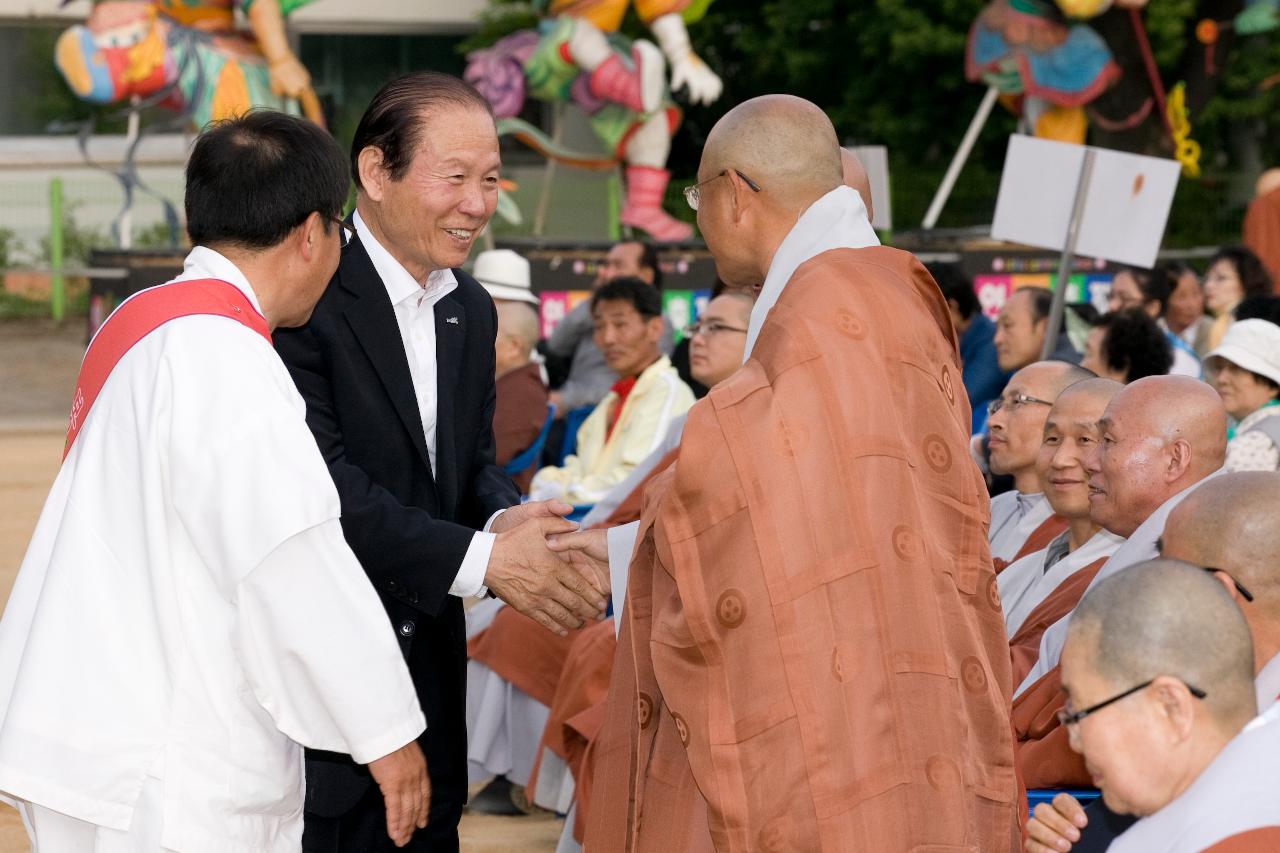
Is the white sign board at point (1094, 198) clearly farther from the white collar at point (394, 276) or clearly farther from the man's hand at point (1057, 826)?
the man's hand at point (1057, 826)

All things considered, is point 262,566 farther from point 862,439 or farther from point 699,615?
point 862,439

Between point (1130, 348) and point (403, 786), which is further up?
point (403, 786)

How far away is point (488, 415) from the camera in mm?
3469

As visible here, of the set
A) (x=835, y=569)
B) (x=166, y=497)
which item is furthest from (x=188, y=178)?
(x=835, y=569)

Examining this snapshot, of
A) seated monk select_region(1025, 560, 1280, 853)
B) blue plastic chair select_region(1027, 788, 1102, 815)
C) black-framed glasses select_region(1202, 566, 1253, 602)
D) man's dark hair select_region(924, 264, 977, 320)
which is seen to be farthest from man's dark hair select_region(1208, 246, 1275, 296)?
seated monk select_region(1025, 560, 1280, 853)

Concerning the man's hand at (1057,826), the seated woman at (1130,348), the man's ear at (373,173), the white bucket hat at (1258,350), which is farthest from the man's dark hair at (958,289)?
the man's hand at (1057,826)

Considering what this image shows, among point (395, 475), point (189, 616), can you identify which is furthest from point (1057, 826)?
point (189, 616)

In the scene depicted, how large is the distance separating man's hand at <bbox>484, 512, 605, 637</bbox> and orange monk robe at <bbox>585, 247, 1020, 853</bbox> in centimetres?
51

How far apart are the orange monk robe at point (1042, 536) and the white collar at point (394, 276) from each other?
192 centimetres

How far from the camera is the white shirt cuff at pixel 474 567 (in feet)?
10.3

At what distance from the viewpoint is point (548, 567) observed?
11.0 ft

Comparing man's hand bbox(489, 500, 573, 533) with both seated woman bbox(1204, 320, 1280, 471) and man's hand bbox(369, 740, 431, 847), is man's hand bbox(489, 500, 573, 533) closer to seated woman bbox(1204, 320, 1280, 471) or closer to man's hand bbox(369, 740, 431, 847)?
man's hand bbox(369, 740, 431, 847)

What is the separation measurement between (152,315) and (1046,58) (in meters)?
16.9

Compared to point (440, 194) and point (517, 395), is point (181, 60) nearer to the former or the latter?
point (517, 395)
